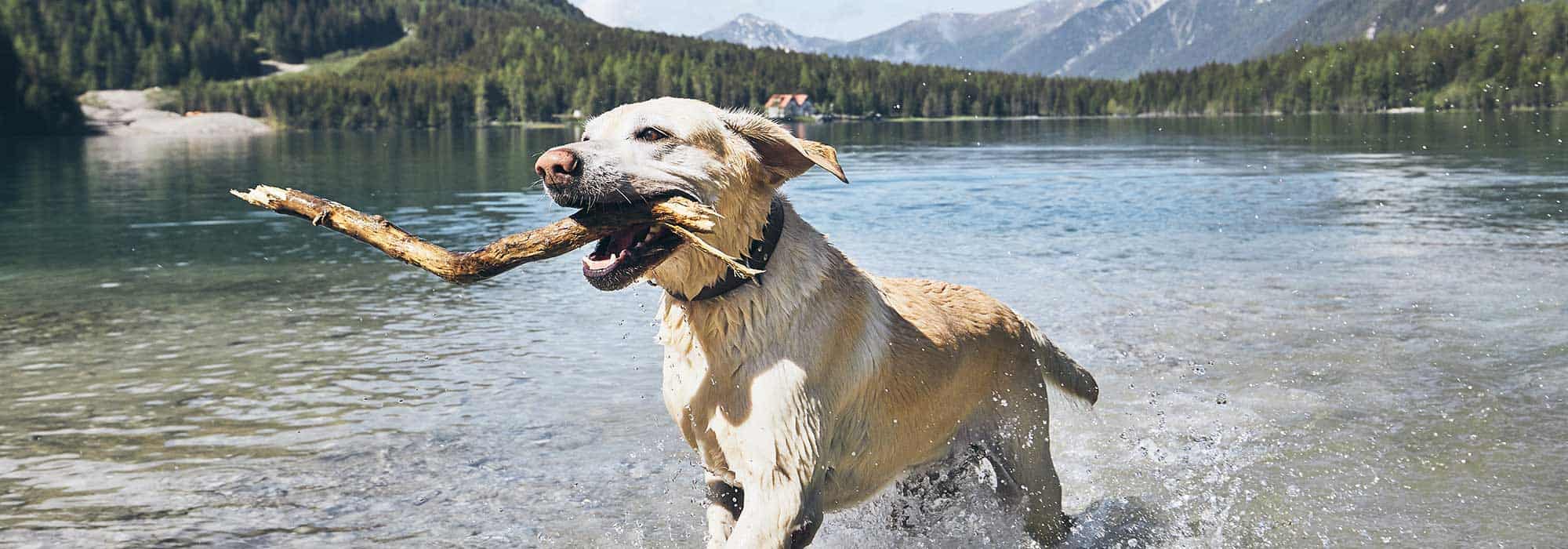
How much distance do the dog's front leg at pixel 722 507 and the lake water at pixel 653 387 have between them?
62.0 inches

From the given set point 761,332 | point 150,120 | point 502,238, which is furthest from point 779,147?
point 150,120

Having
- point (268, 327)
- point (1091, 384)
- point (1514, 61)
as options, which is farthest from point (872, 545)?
point (1514, 61)

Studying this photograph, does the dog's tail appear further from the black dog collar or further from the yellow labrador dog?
the black dog collar

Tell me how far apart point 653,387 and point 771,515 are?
636 cm

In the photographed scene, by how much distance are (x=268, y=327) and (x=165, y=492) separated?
6.31 meters

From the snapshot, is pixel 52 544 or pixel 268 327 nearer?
pixel 52 544

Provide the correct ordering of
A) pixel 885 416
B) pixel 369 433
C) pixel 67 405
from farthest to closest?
pixel 67 405 → pixel 369 433 → pixel 885 416

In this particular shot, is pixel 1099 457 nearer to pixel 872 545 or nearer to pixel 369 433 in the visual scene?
pixel 872 545

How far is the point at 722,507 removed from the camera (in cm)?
529

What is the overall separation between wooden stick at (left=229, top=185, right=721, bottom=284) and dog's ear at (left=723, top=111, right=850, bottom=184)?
1.67 feet

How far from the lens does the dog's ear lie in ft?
16.0

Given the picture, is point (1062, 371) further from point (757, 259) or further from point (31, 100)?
point (31, 100)

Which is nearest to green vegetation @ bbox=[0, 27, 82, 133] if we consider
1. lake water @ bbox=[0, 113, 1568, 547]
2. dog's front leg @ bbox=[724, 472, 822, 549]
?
lake water @ bbox=[0, 113, 1568, 547]

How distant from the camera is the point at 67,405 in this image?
1027cm
